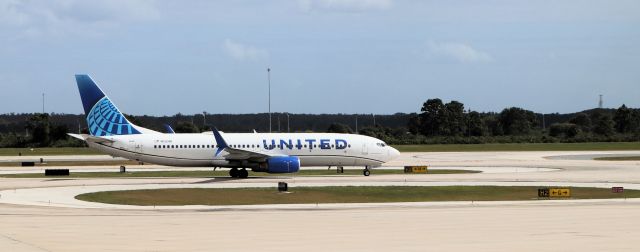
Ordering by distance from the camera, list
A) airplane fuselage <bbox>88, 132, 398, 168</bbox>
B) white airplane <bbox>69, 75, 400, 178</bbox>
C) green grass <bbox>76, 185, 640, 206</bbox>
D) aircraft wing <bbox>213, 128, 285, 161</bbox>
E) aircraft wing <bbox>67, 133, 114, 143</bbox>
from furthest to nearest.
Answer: airplane fuselage <bbox>88, 132, 398, 168</bbox>
white airplane <bbox>69, 75, 400, 178</bbox>
aircraft wing <bbox>67, 133, 114, 143</bbox>
aircraft wing <bbox>213, 128, 285, 161</bbox>
green grass <bbox>76, 185, 640, 206</bbox>

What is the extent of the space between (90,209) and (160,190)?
37.9 feet

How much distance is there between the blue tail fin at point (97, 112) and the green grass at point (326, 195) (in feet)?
50.3

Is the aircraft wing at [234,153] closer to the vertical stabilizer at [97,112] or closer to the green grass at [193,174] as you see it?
the green grass at [193,174]

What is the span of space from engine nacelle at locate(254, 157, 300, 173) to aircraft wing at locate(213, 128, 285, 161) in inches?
41.8

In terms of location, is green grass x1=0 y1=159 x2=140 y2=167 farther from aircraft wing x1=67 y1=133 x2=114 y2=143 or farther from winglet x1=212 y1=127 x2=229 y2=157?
winglet x1=212 y1=127 x2=229 y2=157

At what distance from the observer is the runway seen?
30.5 meters

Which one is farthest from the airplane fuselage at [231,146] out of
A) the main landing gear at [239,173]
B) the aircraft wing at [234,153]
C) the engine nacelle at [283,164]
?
the engine nacelle at [283,164]

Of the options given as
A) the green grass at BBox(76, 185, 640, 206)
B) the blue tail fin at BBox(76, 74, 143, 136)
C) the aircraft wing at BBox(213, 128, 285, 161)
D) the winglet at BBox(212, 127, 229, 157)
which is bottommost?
the green grass at BBox(76, 185, 640, 206)

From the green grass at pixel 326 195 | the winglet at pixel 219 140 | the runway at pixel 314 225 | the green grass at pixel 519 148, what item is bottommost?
the runway at pixel 314 225

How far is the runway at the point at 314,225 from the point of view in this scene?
100ft

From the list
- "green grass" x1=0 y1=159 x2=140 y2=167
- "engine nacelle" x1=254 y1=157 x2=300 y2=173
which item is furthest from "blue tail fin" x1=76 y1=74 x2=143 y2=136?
"green grass" x1=0 y1=159 x2=140 y2=167

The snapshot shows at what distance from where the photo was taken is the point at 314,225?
3672cm

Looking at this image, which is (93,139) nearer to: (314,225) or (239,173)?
(239,173)

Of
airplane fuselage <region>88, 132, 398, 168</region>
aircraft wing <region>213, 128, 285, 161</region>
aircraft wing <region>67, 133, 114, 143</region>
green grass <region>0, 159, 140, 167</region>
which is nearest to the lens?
aircraft wing <region>213, 128, 285, 161</region>
